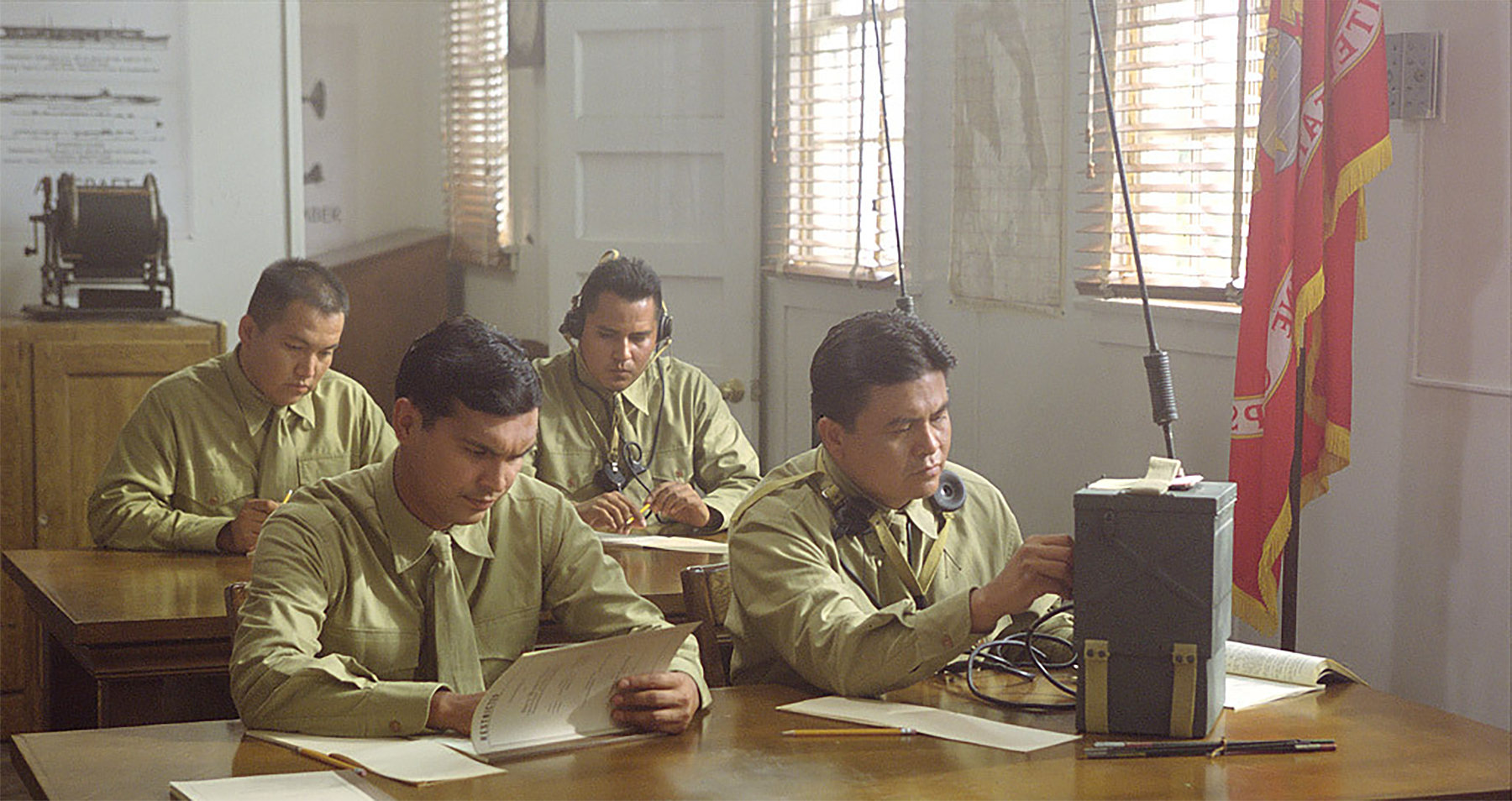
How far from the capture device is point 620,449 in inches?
161

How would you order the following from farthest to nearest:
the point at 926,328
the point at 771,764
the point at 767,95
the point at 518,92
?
the point at 518,92
the point at 767,95
the point at 926,328
the point at 771,764

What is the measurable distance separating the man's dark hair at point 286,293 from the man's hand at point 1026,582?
6.24ft

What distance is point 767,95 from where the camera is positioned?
5434 millimetres

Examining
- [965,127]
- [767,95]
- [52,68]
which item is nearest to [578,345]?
[965,127]

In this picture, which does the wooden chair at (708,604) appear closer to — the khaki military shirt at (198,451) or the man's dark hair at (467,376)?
the man's dark hair at (467,376)

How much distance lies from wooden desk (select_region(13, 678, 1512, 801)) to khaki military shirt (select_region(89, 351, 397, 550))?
1451 mm

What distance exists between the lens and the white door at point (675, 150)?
5301 millimetres

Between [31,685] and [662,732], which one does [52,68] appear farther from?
[662,732]

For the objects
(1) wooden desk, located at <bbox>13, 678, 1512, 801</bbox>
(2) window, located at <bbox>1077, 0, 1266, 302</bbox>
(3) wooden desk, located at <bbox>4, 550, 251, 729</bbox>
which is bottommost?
(3) wooden desk, located at <bbox>4, 550, 251, 729</bbox>

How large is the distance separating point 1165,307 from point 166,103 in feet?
10.4

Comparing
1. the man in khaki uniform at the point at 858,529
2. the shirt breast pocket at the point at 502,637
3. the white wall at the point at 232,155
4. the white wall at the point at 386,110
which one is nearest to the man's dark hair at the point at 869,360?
the man in khaki uniform at the point at 858,529

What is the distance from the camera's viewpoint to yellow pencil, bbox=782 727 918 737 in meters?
2.08

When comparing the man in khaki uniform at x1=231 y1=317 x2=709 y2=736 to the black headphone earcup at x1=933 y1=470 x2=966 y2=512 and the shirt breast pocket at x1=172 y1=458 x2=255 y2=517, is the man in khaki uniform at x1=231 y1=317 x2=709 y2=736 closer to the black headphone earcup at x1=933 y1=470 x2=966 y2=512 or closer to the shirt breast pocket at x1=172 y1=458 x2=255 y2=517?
the black headphone earcup at x1=933 y1=470 x2=966 y2=512

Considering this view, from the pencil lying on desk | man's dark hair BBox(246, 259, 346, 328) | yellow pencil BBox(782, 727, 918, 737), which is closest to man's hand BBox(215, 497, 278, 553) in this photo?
man's dark hair BBox(246, 259, 346, 328)
